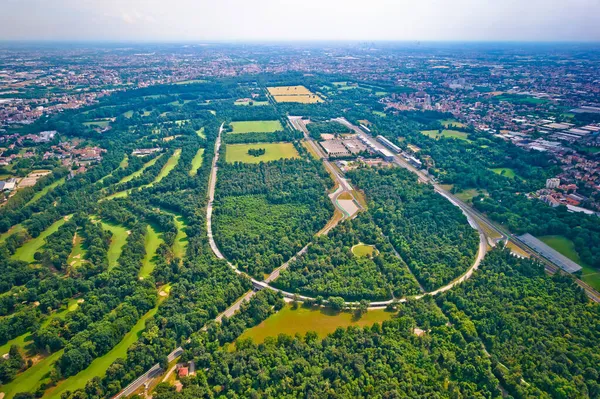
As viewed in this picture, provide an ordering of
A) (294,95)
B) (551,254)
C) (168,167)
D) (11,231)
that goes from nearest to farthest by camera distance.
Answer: (551,254), (11,231), (168,167), (294,95)

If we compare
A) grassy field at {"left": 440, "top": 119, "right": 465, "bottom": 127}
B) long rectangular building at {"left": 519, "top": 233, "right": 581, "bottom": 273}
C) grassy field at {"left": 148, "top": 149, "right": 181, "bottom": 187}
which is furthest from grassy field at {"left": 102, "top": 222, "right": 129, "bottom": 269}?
grassy field at {"left": 440, "top": 119, "right": 465, "bottom": 127}

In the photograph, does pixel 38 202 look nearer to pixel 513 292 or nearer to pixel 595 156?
pixel 513 292

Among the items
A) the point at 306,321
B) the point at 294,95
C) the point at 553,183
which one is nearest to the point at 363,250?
the point at 306,321

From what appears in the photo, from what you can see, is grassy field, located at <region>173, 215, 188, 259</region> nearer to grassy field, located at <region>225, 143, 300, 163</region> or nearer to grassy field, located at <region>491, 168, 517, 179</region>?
grassy field, located at <region>225, 143, 300, 163</region>

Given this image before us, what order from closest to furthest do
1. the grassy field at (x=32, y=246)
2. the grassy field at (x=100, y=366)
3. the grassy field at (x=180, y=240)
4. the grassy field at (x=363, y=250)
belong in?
the grassy field at (x=100, y=366) → the grassy field at (x=363, y=250) → the grassy field at (x=32, y=246) → the grassy field at (x=180, y=240)

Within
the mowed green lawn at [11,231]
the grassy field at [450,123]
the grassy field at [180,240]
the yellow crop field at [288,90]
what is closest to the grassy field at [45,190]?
the mowed green lawn at [11,231]

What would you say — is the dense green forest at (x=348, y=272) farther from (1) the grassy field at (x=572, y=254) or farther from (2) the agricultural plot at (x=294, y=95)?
(2) the agricultural plot at (x=294, y=95)

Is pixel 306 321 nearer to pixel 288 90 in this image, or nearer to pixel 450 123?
pixel 450 123
